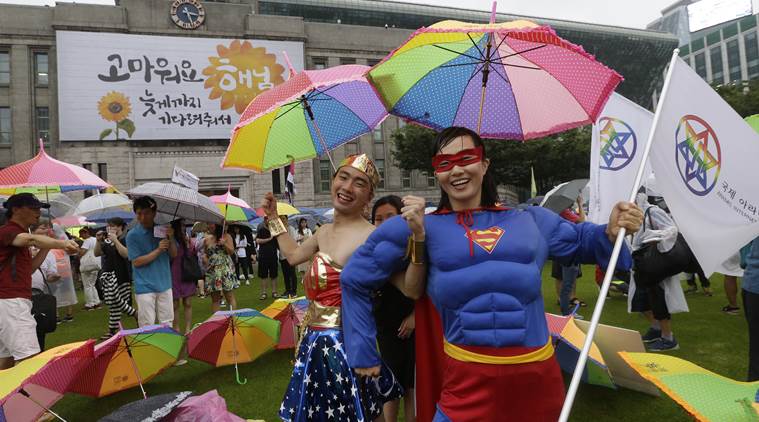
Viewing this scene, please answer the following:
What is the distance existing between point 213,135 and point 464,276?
33029mm

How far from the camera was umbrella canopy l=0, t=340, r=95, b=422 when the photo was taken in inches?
128

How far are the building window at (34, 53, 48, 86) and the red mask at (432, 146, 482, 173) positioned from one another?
121 feet

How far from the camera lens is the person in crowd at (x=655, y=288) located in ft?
17.0

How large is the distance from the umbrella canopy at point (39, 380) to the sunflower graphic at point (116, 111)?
30636 mm

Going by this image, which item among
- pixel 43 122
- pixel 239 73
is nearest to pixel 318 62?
pixel 239 73

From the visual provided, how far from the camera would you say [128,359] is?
4.52 metres

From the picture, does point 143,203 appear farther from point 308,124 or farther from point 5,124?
point 5,124

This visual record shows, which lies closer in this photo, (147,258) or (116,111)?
(147,258)

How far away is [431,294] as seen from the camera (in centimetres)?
212

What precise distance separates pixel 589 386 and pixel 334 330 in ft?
10.0

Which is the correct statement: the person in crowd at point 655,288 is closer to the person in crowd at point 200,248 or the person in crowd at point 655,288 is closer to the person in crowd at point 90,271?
the person in crowd at point 200,248

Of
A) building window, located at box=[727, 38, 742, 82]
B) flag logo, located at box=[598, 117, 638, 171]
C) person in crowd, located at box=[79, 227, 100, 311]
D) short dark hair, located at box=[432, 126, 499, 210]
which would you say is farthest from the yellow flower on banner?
building window, located at box=[727, 38, 742, 82]

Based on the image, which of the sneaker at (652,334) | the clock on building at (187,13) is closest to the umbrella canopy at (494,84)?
the sneaker at (652,334)

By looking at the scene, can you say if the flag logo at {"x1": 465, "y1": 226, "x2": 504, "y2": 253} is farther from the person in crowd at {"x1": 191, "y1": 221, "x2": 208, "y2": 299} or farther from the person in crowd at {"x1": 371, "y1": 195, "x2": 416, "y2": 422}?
the person in crowd at {"x1": 191, "y1": 221, "x2": 208, "y2": 299}
